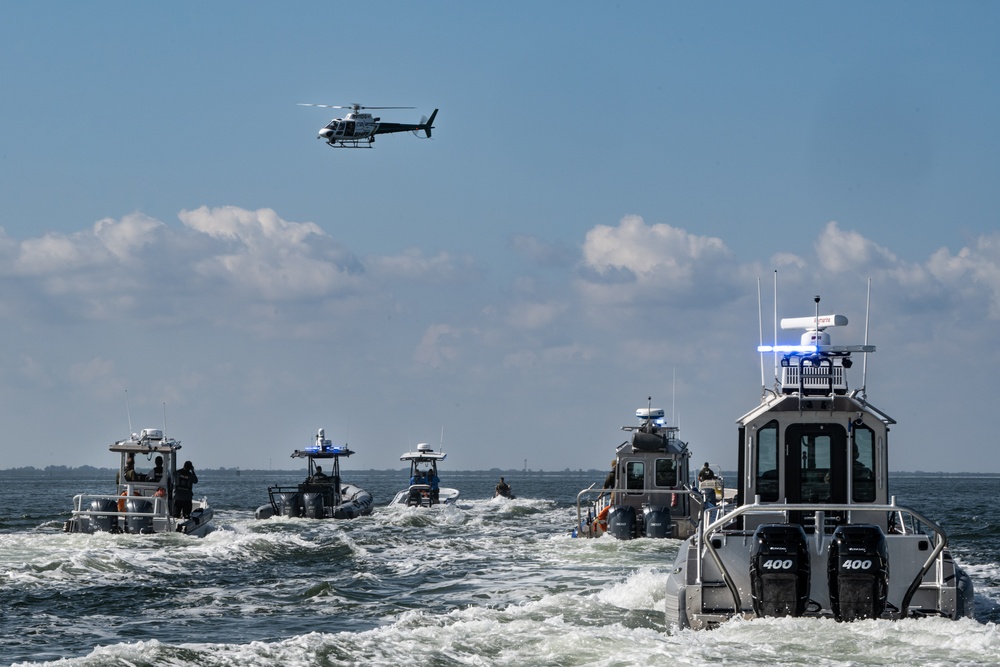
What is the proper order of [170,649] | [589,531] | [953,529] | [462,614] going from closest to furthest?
[170,649] → [462,614] → [589,531] → [953,529]

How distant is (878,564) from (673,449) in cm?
1860

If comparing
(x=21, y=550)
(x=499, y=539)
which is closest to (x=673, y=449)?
(x=499, y=539)

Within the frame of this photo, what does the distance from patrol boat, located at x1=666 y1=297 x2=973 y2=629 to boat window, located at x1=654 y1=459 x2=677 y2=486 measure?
14980 mm

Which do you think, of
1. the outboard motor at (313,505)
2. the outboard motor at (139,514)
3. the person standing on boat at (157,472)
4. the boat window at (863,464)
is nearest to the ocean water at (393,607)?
the outboard motor at (139,514)

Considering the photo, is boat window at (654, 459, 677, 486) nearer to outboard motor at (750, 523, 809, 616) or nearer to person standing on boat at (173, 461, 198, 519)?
person standing on boat at (173, 461, 198, 519)

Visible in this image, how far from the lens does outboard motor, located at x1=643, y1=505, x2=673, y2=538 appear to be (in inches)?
1146

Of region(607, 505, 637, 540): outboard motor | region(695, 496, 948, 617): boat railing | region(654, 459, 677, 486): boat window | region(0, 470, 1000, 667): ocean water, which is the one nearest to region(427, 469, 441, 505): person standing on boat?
region(0, 470, 1000, 667): ocean water

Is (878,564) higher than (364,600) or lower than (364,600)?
higher

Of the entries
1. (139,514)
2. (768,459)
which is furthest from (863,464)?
(139,514)

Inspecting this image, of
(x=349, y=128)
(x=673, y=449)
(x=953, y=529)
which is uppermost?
(x=349, y=128)

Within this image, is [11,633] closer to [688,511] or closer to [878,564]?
[878,564]

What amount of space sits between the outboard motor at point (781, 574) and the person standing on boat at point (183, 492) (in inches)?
844

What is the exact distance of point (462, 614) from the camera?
16.3 m

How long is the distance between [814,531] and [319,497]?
1129 inches
